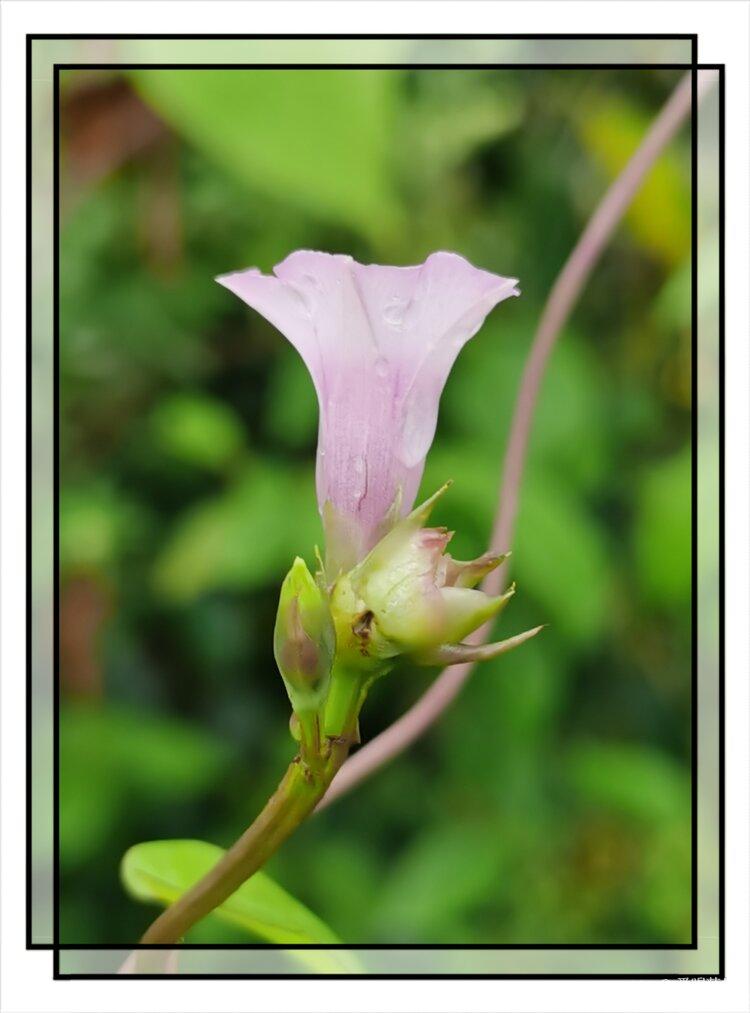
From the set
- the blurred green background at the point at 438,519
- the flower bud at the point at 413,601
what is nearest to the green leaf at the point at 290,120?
the blurred green background at the point at 438,519

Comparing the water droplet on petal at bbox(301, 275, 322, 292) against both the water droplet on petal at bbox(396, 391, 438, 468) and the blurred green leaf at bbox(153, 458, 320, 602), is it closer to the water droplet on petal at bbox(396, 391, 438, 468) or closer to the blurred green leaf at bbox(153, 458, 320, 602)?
the water droplet on petal at bbox(396, 391, 438, 468)

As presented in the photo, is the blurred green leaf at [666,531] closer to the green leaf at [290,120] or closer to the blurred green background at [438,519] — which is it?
the blurred green background at [438,519]

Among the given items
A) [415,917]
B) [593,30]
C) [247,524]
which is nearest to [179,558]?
[247,524]

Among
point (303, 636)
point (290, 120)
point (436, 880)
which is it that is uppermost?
point (290, 120)

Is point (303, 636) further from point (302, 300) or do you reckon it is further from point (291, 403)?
point (291, 403)

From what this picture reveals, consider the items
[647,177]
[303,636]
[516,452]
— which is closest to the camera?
[303,636]

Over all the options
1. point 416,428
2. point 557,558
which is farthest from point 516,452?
point 557,558

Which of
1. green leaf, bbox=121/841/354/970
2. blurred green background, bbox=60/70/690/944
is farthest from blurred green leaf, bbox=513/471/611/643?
green leaf, bbox=121/841/354/970
